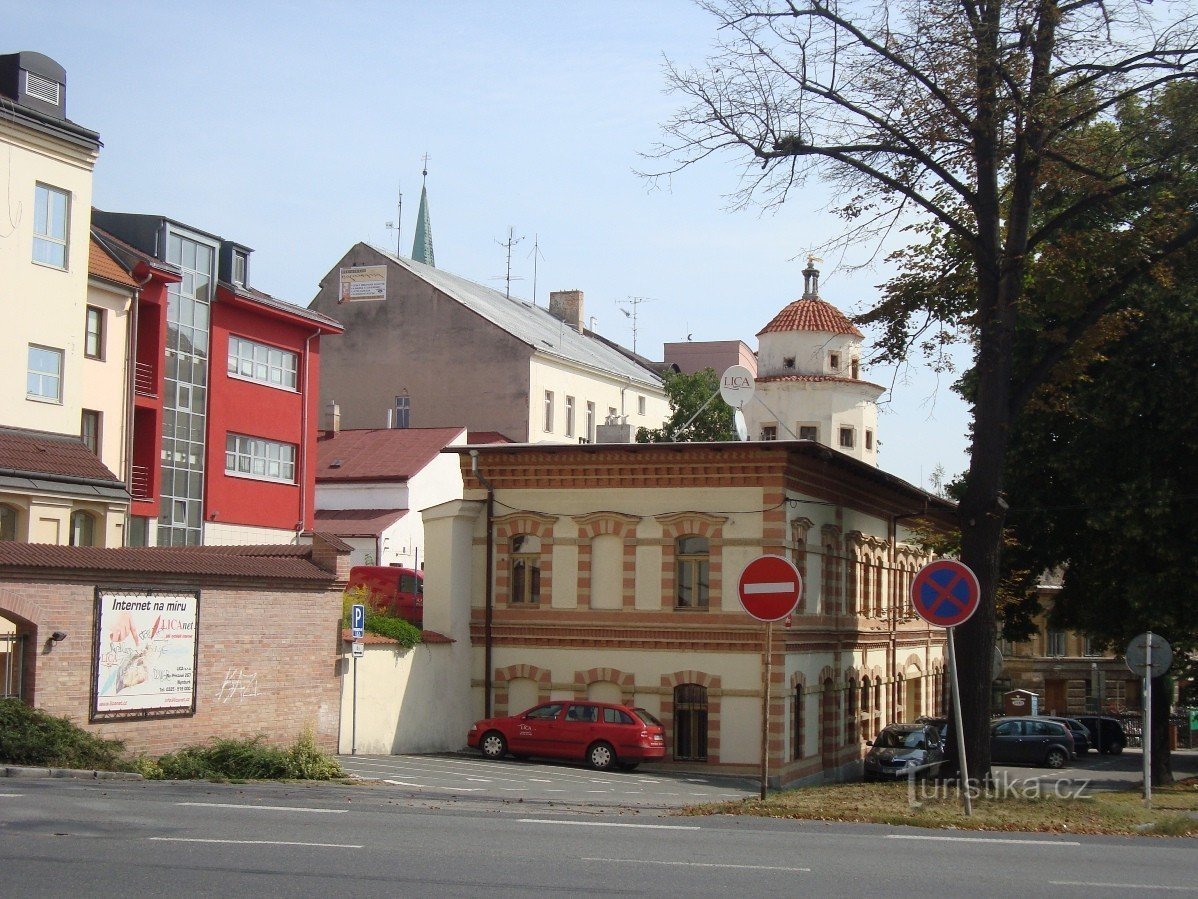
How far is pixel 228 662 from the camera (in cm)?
2459

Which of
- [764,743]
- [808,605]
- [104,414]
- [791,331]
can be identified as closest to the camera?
[764,743]

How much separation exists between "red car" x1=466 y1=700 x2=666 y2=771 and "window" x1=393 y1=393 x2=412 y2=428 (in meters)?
33.7

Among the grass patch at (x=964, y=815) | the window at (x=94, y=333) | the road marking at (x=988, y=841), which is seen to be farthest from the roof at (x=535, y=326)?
the road marking at (x=988, y=841)

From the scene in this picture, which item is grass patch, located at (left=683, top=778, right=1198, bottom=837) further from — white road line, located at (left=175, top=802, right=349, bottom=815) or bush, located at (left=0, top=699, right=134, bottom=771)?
bush, located at (left=0, top=699, right=134, bottom=771)

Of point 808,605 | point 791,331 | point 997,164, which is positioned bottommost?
point 808,605

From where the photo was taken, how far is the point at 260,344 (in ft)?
157

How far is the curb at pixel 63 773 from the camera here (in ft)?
62.5

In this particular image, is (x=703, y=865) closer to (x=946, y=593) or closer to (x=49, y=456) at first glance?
(x=946, y=593)

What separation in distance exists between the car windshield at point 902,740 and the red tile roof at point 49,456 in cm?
2012

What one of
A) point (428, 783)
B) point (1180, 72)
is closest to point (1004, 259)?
point (1180, 72)

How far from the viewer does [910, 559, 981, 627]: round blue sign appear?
16188 millimetres

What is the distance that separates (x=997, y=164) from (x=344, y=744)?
15.8 metres

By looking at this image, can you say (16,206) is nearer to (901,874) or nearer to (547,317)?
(901,874)

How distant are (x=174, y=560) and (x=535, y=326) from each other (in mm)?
47830
